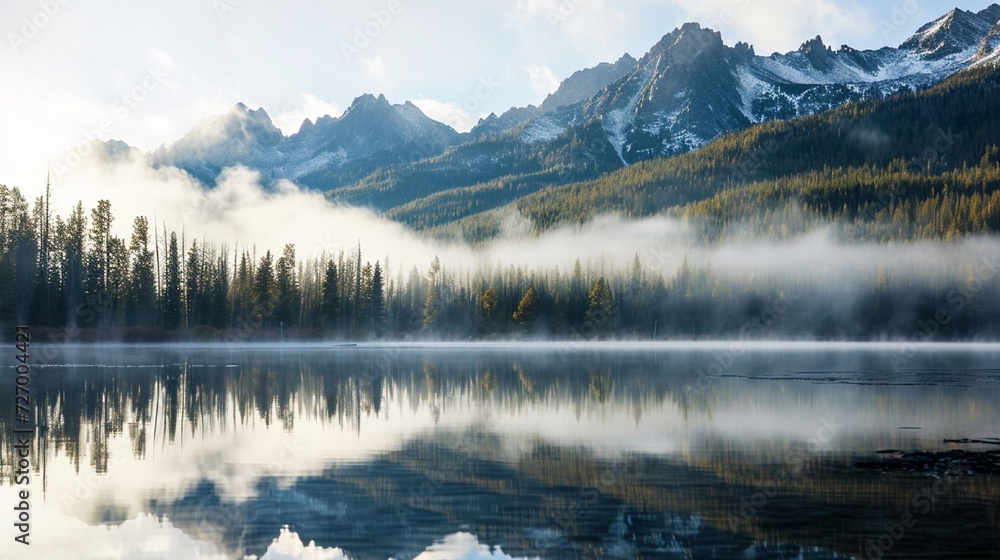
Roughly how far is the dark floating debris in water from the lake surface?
39 cm

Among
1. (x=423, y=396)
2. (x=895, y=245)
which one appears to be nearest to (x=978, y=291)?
(x=895, y=245)

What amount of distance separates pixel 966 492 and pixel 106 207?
106604mm

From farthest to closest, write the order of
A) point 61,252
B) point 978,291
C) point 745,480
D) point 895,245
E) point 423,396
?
point 895,245
point 978,291
point 61,252
point 423,396
point 745,480

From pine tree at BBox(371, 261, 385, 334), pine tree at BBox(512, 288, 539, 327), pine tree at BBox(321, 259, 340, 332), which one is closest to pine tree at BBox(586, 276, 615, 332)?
pine tree at BBox(512, 288, 539, 327)

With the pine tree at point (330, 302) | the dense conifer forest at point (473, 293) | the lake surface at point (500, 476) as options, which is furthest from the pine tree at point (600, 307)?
the lake surface at point (500, 476)

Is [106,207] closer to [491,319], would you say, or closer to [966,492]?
[491,319]

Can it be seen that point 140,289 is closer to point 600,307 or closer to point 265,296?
point 265,296

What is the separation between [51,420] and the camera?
28.8 meters

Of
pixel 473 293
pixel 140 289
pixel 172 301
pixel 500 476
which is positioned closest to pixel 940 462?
pixel 500 476

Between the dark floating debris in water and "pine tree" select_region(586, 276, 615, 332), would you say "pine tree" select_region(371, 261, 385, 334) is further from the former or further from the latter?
the dark floating debris in water

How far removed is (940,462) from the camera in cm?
2088

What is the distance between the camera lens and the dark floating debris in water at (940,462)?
65.5ft

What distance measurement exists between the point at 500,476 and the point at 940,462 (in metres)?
11.4

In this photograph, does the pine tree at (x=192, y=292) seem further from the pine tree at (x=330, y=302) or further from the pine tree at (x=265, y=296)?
the pine tree at (x=330, y=302)
